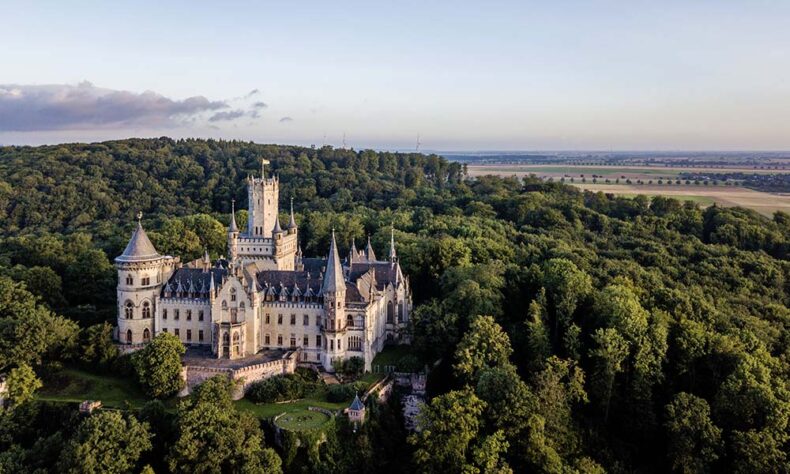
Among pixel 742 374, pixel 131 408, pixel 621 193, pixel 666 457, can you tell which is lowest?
pixel 666 457

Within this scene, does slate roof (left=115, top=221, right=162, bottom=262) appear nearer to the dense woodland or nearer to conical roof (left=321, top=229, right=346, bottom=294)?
the dense woodland

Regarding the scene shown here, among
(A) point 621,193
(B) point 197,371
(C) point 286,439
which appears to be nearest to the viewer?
(C) point 286,439

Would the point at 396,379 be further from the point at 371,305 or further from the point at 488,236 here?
the point at 488,236

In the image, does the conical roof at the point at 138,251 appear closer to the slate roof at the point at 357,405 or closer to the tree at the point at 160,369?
the tree at the point at 160,369

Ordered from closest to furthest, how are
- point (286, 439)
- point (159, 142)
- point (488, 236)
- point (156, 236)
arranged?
point (286, 439) → point (156, 236) → point (488, 236) → point (159, 142)

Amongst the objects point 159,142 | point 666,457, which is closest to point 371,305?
point 666,457

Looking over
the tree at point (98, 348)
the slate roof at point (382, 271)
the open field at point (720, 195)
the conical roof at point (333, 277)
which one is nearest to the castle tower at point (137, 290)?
the tree at point (98, 348)

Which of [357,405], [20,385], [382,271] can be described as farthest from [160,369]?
[382,271]

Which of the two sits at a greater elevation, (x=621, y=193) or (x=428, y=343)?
(x=621, y=193)

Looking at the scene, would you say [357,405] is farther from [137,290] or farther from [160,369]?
[137,290]
